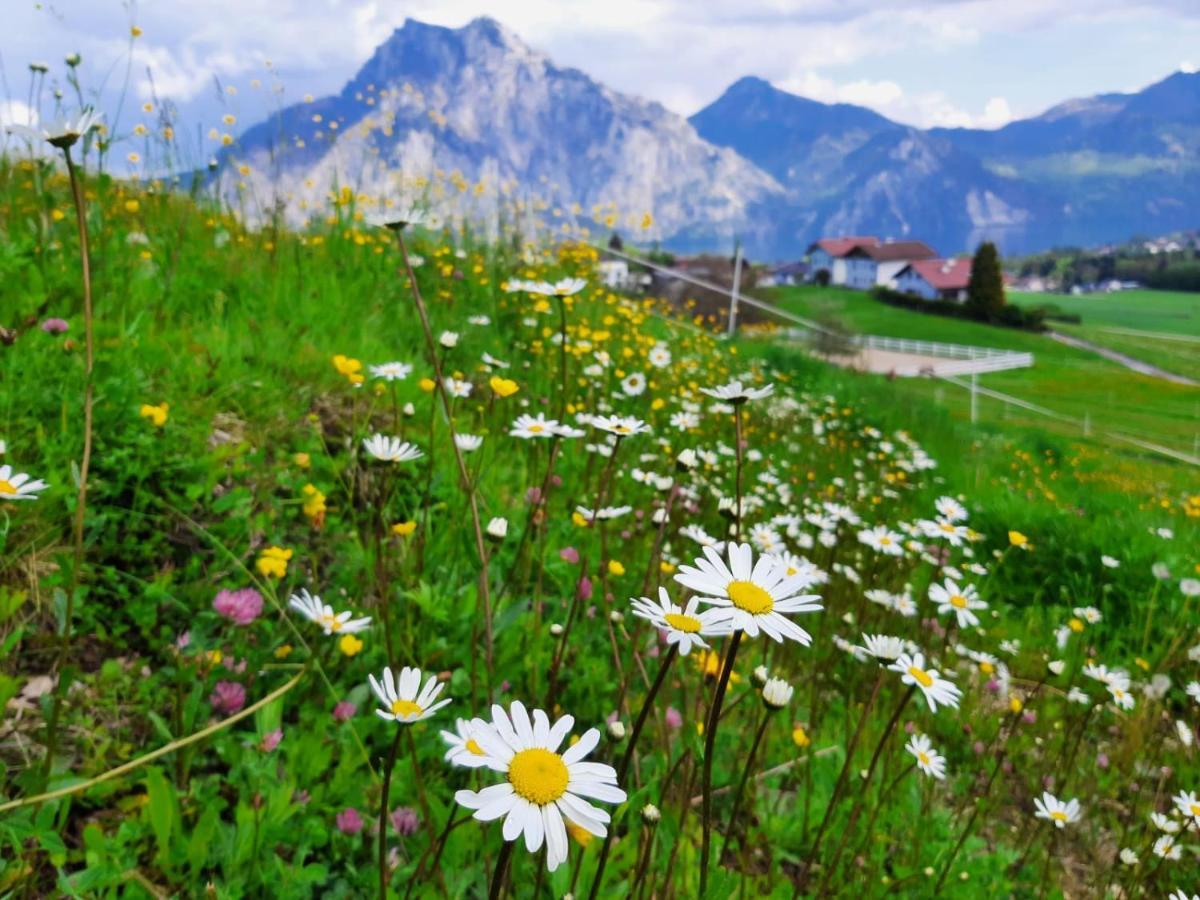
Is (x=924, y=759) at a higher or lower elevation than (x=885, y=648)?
lower

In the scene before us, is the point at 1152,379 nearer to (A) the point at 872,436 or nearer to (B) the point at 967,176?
(A) the point at 872,436

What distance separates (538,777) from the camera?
578 millimetres

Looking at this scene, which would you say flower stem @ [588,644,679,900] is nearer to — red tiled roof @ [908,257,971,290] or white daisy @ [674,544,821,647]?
white daisy @ [674,544,821,647]

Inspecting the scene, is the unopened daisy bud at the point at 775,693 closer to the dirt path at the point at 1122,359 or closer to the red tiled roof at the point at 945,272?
the dirt path at the point at 1122,359

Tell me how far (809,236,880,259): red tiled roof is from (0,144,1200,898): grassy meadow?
184 ft

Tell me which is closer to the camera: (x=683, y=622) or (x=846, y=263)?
(x=683, y=622)

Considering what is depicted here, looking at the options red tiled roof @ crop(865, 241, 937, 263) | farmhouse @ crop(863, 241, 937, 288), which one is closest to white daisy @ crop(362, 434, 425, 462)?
farmhouse @ crop(863, 241, 937, 288)

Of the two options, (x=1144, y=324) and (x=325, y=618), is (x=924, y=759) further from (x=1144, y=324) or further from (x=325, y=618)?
(x=1144, y=324)

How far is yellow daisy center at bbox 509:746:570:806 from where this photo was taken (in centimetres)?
57

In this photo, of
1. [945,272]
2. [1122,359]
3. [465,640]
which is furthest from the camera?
[945,272]

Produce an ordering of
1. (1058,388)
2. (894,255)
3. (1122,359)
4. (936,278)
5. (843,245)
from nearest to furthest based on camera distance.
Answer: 1. (1058,388)
2. (1122,359)
3. (936,278)
4. (894,255)
5. (843,245)

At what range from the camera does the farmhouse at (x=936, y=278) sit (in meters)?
30.9

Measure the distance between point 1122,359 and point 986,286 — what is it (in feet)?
32.9

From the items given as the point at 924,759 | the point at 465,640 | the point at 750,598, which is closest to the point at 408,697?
the point at 750,598
